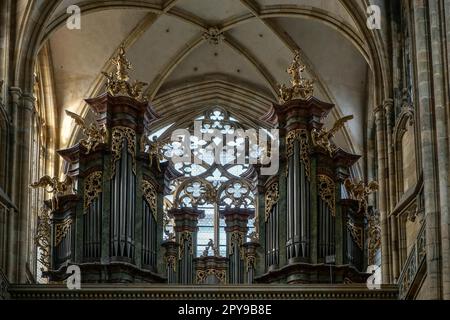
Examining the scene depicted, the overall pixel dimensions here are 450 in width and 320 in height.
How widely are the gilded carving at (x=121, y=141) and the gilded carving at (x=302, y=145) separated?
9.45ft

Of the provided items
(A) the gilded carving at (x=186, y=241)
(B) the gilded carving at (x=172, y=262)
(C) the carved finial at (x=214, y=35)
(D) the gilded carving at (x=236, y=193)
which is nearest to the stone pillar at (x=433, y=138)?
(B) the gilded carving at (x=172, y=262)

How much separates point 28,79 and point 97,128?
72.7 inches

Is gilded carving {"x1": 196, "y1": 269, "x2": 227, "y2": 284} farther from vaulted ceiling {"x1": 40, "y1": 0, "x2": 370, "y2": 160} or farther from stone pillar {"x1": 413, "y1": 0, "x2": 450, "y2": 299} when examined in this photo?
stone pillar {"x1": 413, "y1": 0, "x2": 450, "y2": 299}

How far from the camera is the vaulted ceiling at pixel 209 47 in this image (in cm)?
3091

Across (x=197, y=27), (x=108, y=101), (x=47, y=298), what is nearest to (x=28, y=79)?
(x=108, y=101)

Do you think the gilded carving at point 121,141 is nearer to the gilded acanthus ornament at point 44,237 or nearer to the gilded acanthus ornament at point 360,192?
the gilded acanthus ornament at point 44,237

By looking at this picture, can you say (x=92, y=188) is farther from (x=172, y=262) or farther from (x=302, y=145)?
(x=302, y=145)

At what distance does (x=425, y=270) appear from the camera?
69.8ft

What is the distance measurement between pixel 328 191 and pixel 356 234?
0.94 metres

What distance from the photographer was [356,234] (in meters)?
26.6

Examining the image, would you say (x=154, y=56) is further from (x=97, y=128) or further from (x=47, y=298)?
(x=47, y=298)

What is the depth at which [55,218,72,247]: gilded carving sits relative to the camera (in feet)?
86.2

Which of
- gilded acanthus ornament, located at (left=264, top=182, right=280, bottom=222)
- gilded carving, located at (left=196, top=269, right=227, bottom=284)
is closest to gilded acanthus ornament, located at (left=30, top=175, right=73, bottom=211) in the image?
gilded carving, located at (left=196, top=269, right=227, bottom=284)

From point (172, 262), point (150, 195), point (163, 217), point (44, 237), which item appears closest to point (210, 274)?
point (172, 262)
